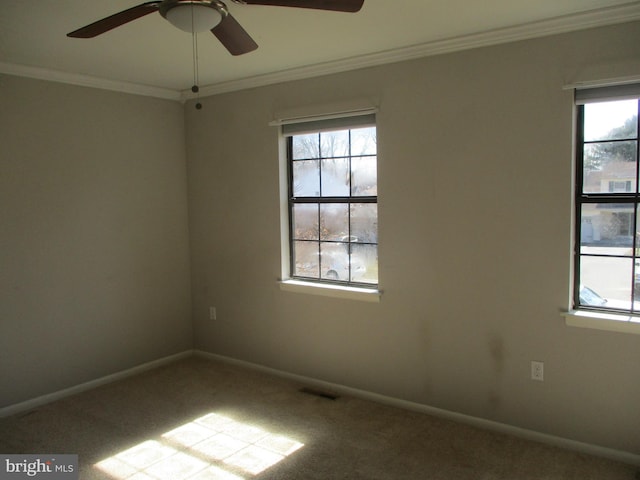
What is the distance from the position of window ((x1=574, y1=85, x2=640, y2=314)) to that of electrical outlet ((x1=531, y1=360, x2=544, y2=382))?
39 centimetres

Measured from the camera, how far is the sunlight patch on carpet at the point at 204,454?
261cm

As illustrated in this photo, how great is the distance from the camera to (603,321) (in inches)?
103

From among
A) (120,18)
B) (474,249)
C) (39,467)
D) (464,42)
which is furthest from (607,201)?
(39,467)

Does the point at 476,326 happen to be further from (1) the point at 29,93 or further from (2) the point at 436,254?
(1) the point at 29,93

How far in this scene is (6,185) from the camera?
329 cm

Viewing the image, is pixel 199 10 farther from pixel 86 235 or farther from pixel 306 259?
pixel 86 235

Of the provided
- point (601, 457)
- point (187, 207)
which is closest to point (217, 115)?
point (187, 207)

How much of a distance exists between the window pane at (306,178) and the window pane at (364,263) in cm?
55

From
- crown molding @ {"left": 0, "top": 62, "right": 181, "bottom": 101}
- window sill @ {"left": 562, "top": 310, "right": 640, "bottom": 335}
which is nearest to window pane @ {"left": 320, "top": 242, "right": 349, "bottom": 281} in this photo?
window sill @ {"left": 562, "top": 310, "right": 640, "bottom": 335}

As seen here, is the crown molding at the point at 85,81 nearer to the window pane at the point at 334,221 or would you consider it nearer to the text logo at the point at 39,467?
the window pane at the point at 334,221

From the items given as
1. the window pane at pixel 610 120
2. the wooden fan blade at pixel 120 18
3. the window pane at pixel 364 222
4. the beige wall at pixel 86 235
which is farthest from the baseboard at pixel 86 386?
the window pane at pixel 610 120

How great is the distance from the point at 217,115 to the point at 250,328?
181cm

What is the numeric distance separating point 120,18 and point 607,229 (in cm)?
257

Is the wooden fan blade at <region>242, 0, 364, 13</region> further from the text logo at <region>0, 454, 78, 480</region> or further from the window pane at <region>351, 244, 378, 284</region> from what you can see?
the text logo at <region>0, 454, 78, 480</region>
